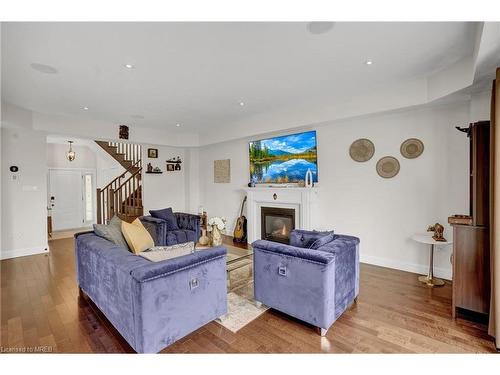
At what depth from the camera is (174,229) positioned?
4801 mm

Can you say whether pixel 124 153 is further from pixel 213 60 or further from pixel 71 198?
pixel 213 60

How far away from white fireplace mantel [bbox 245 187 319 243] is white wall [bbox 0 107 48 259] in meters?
4.11

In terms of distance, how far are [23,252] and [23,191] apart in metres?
1.14

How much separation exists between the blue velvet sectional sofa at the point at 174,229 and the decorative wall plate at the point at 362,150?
3024mm

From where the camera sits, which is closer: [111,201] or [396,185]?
[396,185]

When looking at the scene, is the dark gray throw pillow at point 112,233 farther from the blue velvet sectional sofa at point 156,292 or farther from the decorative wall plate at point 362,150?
the decorative wall plate at point 362,150

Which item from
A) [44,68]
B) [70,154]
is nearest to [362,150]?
[44,68]

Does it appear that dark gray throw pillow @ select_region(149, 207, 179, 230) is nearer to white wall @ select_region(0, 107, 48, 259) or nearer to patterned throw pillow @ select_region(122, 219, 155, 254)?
patterned throw pillow @ select_region(122, 219, 155, 254)

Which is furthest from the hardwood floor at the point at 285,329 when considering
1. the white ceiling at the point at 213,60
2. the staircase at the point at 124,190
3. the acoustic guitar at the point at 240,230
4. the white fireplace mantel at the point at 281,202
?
the staircase at the point at 124,190

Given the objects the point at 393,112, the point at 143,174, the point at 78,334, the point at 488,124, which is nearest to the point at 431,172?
the point at 393,112

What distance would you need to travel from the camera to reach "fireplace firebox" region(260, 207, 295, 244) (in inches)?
193

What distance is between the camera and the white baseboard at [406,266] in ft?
11.2

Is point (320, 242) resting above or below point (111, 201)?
below

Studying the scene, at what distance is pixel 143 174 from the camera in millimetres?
6234
